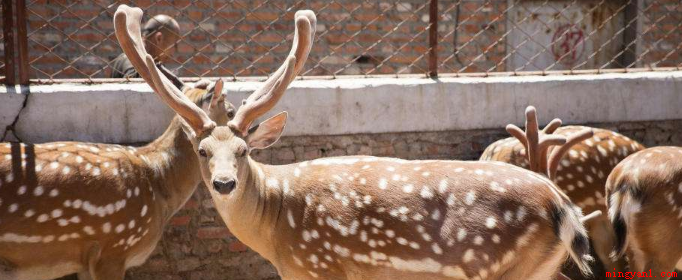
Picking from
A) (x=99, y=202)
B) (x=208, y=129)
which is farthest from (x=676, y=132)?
(x=99, y=202)

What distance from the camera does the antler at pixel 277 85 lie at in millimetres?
4262

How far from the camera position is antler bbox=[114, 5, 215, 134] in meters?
4.18

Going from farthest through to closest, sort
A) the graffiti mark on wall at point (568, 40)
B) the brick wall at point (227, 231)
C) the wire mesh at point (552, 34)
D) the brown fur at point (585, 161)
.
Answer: the graffiti mark on wall at point (568, 40) < the wire mesh at point (552, 34) < the brown fur at point (585, 161) < the brick wall at point (227, 231)

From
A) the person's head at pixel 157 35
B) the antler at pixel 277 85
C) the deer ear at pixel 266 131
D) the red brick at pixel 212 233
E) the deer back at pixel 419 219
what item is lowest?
the red brick at pixel 212 233

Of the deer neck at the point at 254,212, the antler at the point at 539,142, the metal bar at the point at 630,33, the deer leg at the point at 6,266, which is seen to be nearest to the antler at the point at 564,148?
the antler at the point at 539,142

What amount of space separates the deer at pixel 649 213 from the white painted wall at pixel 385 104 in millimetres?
1247

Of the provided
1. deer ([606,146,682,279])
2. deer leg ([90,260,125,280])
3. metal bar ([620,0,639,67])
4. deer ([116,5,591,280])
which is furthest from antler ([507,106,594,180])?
metal bar ([620,0,639,67])

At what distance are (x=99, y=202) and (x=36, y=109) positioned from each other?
0.98 metres

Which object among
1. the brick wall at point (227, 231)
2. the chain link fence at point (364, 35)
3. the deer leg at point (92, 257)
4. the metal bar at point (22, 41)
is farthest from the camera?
the chain link fence at point (364, 35)

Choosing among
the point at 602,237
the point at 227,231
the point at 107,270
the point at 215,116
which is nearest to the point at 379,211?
the point at 215,116

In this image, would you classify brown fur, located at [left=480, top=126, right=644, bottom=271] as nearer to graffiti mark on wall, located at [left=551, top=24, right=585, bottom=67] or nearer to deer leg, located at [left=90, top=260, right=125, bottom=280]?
deer leg, located at [left=90, top=260, right=125, bottom=280]

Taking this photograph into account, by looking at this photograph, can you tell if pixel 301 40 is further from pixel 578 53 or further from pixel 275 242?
pixel 578 53

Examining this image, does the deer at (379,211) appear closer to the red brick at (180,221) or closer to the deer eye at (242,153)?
the deer eye at (242,153)

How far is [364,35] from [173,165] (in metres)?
4.58
